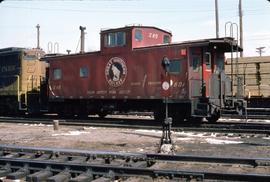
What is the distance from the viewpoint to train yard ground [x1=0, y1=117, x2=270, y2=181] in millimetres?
8211

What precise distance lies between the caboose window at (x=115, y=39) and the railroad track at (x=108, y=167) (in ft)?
34.5

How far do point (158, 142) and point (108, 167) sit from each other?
4.40 meters

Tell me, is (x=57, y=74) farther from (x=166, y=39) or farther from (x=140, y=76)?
(x=166, y=39)

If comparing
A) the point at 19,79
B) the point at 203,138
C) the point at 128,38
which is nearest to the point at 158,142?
the point at 203,138

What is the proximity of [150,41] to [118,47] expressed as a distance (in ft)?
5.19

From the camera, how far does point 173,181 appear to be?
7.10m

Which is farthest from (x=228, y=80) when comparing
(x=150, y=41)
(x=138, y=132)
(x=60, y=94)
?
(x=60, y=94)

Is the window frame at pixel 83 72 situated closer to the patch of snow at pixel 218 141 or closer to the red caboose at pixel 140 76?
the red caboose at pixel 140 76

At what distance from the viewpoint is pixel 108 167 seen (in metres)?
7.62

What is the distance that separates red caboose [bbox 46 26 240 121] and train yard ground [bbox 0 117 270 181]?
9.08 ft

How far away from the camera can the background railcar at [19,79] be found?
2372cm

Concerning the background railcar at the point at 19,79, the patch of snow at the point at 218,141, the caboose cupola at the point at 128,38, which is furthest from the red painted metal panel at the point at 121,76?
the patch of snow at the point at 218,141

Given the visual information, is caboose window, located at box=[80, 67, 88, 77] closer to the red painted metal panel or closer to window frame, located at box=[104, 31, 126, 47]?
the red painted metal panel

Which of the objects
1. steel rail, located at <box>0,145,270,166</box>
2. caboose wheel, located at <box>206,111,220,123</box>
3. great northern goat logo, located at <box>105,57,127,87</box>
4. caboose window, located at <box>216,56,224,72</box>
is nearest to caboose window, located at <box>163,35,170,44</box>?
great northern goat logo, located at <box>105,57,127,87</box>
